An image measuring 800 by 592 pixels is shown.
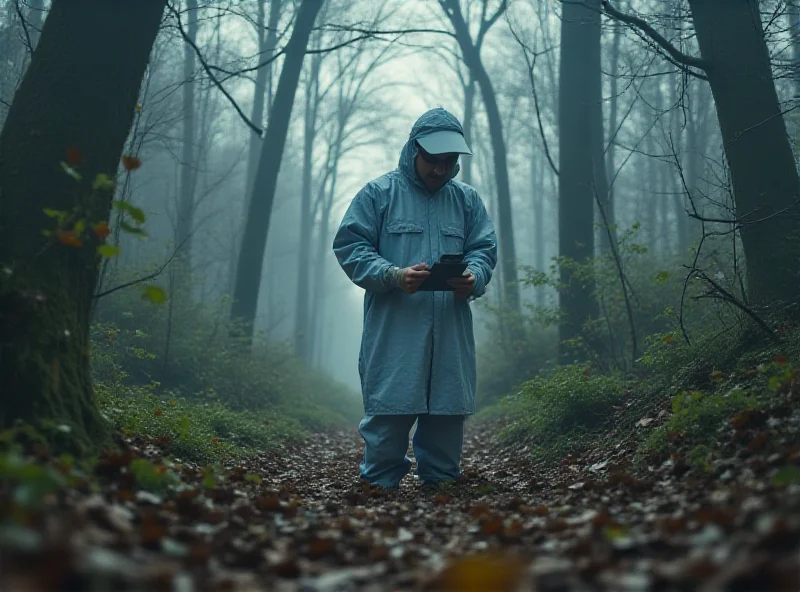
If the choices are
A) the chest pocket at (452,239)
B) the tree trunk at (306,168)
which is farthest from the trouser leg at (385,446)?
the tree trunk at (306,168)

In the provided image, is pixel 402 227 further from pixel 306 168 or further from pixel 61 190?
pixel 306 168

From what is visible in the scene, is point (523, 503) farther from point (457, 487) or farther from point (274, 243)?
point (274, 243)

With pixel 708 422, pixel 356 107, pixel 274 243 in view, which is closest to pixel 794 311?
pixel 708 422

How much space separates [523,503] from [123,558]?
7.89ft

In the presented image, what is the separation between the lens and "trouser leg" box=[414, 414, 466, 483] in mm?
4930

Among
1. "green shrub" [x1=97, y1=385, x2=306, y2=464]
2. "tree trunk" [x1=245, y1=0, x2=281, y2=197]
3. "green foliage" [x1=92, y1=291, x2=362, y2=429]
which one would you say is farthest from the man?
"tree trunk" [x1=245, y1=0, x2=281, y2=197]

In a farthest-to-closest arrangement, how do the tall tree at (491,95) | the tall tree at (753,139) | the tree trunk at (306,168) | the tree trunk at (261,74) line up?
the tree trunk at (306,168)
the tree trunk at (261,74)
the tall tree at (491,95)
the tall tree at (753,139)

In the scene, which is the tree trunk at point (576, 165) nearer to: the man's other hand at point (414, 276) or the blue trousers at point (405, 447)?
the blue trousers at point (405, 447)

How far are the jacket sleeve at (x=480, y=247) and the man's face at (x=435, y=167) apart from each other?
0.39 meters


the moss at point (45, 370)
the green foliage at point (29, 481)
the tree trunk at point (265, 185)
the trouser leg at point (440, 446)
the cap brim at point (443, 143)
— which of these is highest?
the tree trunk at point (265, 185)

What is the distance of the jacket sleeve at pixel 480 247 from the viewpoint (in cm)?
486

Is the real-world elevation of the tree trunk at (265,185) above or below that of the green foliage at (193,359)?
above

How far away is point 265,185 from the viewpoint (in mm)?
13391

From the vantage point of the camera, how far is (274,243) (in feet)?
120
